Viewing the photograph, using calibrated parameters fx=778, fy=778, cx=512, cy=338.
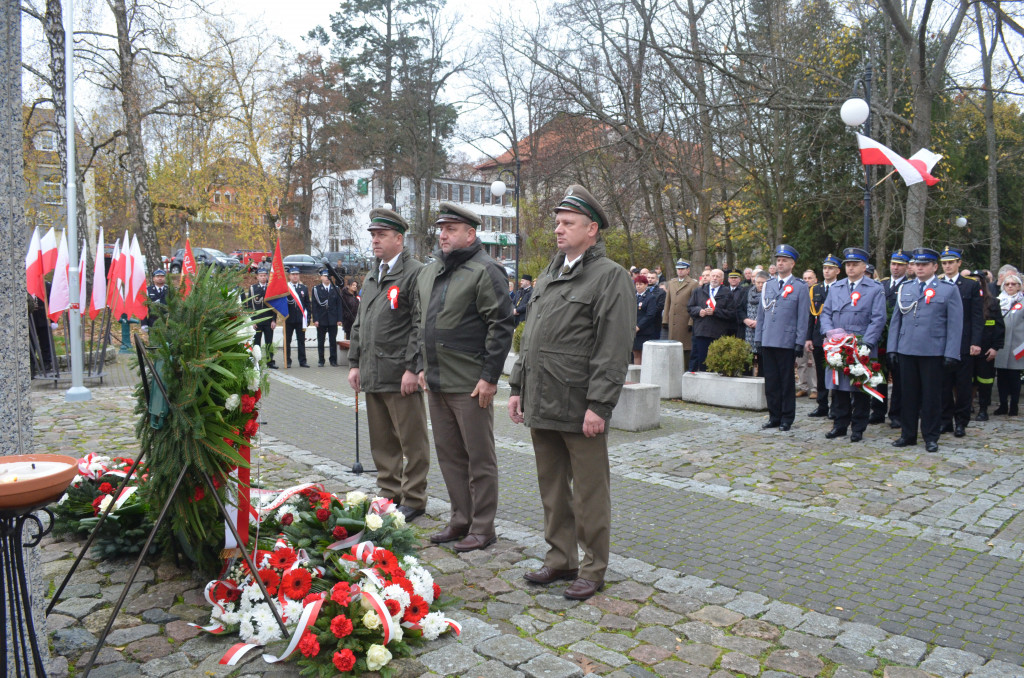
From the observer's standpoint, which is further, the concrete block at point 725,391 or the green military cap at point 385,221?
the concrete block at point 725,391

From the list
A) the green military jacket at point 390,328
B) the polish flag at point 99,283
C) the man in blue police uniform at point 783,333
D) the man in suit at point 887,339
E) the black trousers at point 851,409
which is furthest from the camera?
the polish flag at point 99,283

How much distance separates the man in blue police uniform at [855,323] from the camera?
8.84 meters

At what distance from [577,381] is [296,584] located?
1.82 meters

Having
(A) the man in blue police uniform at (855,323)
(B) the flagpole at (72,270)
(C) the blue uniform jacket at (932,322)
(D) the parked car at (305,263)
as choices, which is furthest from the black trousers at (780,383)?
(D) the parked car at (305,263)

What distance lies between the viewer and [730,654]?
372 cm

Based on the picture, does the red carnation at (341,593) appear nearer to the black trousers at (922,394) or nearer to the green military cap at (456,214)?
the green military cap at (456,214)

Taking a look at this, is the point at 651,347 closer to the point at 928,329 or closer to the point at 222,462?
the point at 928,329

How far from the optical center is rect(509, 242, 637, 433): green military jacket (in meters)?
4.24

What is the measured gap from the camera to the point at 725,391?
1114 centimetres

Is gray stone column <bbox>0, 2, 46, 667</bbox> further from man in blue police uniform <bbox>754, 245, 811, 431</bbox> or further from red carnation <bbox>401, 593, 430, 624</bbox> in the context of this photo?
man in blue police uniform <bbox>754, 245, 811, 431</bbox>

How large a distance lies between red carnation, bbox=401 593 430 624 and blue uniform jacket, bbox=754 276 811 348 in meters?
6.66

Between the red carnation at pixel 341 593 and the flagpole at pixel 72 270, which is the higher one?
the flagpole at pixel 72 270

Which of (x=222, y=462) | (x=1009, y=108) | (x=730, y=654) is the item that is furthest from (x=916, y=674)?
(x=1009, y=108)

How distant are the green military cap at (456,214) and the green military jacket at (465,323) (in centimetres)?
20
